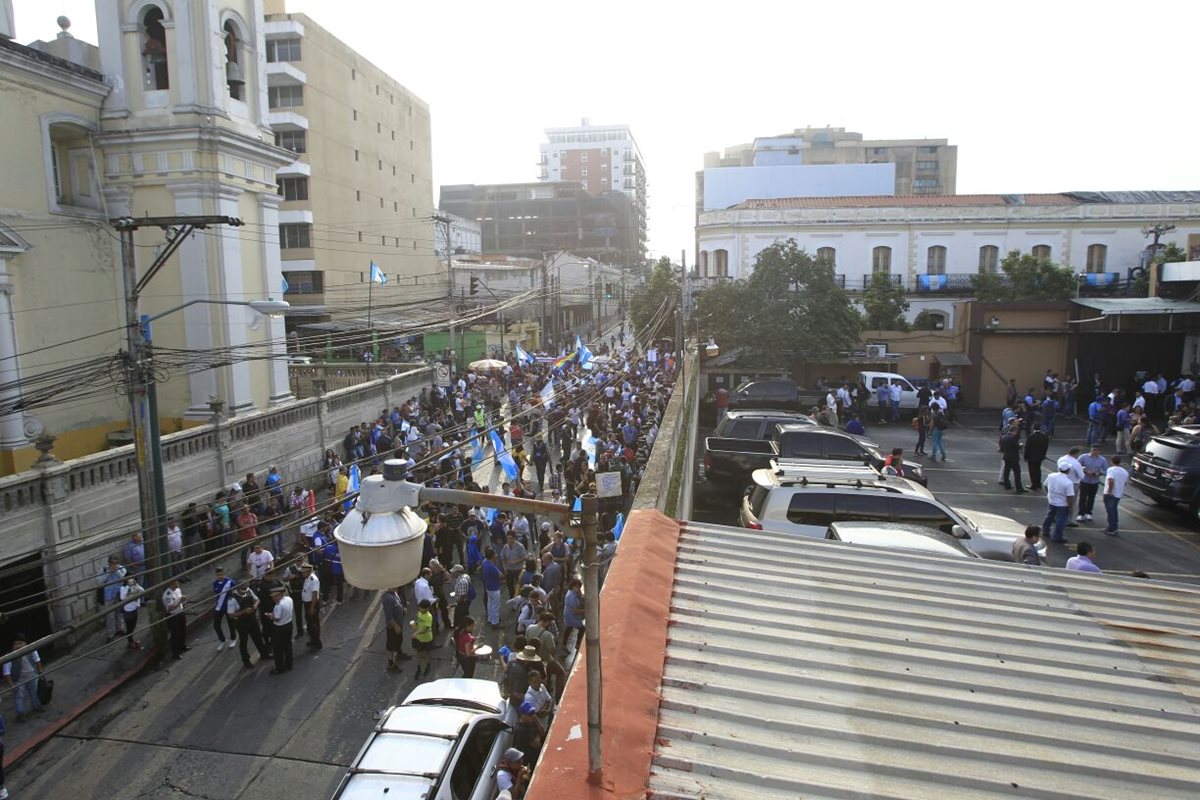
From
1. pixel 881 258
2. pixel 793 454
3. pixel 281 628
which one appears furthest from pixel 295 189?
pixel 281 628

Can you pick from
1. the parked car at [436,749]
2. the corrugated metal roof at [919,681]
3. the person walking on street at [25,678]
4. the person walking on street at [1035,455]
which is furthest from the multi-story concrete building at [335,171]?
the corrugated metal roof at [919,681]

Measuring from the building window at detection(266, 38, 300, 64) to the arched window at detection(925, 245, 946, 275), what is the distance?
37974mm

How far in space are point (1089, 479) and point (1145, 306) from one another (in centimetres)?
1674

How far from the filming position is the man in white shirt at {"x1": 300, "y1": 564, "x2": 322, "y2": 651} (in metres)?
11.9

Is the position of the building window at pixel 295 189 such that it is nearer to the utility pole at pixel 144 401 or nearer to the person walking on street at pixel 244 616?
the utility pole at pixel 144 401

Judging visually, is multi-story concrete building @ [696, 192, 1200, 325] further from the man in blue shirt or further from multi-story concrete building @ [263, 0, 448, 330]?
the man in blue shirt

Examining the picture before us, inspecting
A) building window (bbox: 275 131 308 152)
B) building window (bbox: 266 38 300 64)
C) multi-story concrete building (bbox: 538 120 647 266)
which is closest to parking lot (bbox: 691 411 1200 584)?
building window (bbox: 275 131 308 152)

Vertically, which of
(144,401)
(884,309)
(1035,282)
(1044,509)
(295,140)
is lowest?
(1044,509)

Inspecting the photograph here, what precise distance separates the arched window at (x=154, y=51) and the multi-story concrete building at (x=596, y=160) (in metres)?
107

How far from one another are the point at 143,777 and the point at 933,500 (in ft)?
37.1

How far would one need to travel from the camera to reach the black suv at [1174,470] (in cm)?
1480

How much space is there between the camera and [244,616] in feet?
38.2

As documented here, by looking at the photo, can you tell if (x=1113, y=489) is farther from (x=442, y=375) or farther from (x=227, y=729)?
(x=442, y=375)

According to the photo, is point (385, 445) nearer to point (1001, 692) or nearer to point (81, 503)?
point (81, 503)
